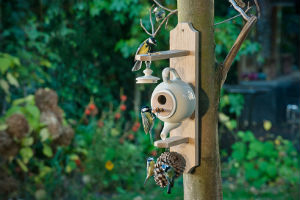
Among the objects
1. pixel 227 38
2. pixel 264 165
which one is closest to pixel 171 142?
pixel 264 165

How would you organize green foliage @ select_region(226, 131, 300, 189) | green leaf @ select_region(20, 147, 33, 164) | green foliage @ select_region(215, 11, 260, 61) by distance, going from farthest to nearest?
green foliage @ select_region(215, 11, 260, 61) < green foliage @ select_region(226, 131, 300, 189) < green leaf @ select_region(20, 147, 33, 164)

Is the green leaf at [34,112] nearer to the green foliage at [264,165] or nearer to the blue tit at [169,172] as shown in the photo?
the green foliage at [264,165]

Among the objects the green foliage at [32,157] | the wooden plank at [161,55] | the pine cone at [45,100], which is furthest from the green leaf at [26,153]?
the wooden plank at [161,55]

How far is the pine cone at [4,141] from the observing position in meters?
3.52

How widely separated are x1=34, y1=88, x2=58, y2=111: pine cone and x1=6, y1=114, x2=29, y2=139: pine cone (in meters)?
0.30

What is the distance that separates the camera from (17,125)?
3588mm

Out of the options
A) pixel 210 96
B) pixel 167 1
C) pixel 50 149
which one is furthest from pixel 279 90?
pixel 210 96

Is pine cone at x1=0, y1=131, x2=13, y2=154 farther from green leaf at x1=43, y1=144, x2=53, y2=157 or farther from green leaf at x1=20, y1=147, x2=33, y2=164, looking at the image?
green leaf at x1=43, y1=144, x2=53, y2=157

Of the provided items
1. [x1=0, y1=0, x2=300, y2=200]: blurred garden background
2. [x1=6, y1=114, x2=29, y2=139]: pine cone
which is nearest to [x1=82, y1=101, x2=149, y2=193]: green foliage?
[x1=0, y1=0, x2=300, y2=200]: blurred garden background

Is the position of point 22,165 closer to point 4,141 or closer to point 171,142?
point 4,141

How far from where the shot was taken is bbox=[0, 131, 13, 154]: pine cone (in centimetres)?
352

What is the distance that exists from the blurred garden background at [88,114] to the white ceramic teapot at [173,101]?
2.02 metres

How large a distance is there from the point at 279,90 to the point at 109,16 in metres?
5.80

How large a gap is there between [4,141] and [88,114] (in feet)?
3.49
